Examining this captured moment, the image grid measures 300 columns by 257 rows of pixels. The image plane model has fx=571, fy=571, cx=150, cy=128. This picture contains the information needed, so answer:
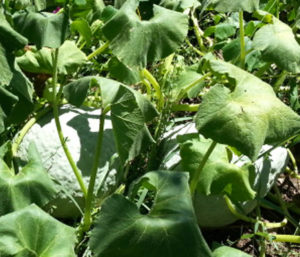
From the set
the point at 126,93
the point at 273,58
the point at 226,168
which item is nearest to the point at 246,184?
the point at 226,168

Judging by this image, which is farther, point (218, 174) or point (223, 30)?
point (223, 30)

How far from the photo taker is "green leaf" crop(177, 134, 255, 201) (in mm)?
1642

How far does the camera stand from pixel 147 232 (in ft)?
4.22

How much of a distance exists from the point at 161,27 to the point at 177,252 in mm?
611

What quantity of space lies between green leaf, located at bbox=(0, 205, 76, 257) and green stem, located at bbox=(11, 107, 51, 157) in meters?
0.44

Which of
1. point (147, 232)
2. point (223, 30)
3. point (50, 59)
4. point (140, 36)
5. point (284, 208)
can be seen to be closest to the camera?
point (147, 232)

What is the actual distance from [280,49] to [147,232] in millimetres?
657

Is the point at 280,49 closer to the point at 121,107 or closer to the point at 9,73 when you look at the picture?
the point at 121,107

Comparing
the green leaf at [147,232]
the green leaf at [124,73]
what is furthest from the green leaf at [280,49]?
the green leaf at [147,232]

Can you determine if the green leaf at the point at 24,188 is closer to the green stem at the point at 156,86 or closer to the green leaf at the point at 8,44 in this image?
the green leaf at the point at 8,44

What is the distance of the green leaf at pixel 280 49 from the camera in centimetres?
159

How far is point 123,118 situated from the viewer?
1.44 metres

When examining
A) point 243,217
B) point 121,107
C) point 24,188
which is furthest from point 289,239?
point 24,188

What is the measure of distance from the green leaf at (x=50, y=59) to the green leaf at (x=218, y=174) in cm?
42
